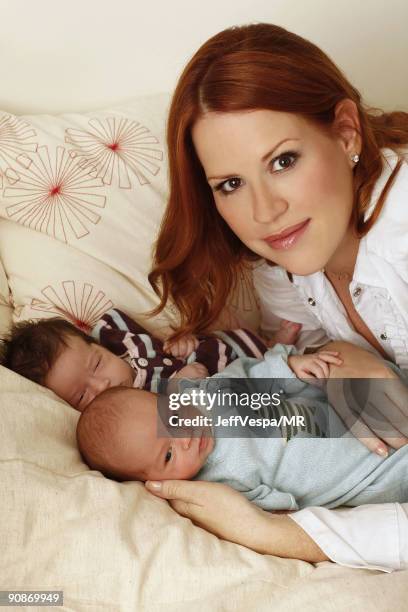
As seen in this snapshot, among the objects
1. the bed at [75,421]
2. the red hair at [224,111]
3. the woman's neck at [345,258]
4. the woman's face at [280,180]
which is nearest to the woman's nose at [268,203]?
the woman's face at [280,180]

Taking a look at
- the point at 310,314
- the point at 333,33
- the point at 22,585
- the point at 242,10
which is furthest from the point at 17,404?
the point at 333,33

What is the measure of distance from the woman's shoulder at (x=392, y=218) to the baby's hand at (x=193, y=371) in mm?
432

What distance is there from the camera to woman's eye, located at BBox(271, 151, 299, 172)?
119 cm

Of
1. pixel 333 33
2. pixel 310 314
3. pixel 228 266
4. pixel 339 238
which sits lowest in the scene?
pixel 310 314

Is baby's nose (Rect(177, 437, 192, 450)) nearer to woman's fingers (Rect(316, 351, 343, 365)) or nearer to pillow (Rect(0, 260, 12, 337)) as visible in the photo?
woman's fingers (Rect(316, 351, 343, 365))

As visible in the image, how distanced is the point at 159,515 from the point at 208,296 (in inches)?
22.4

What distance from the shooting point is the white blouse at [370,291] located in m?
1.31

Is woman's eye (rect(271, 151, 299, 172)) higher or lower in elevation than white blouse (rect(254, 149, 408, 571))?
higher

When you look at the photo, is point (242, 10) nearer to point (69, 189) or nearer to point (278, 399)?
point (69, 189)

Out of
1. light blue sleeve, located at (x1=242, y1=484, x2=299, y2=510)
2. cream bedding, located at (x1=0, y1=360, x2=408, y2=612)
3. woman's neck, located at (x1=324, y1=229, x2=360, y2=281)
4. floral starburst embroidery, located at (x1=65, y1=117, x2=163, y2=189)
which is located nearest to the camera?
cream bedding, located at (x1=0, y1=360, x2=408, y2=612)

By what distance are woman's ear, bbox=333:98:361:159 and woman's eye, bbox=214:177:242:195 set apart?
0.21 m

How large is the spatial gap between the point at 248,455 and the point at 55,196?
0.77 meters

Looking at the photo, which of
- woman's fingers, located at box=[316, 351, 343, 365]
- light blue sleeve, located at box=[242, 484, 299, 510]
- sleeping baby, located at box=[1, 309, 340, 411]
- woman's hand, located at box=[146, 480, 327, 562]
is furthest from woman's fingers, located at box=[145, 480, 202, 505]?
woman's fingers, located at box=[316, 351, 343, 365]

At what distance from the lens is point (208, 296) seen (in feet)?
5.09
